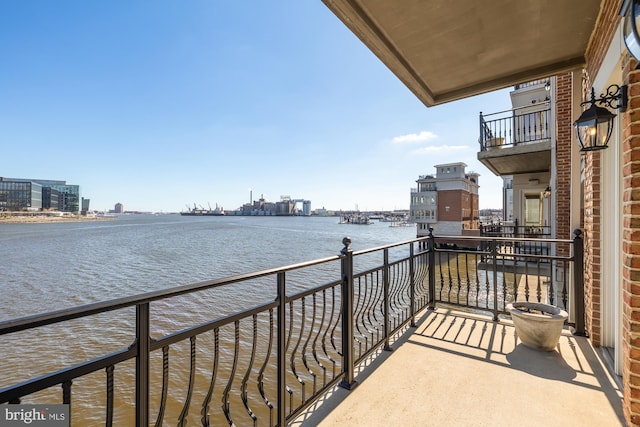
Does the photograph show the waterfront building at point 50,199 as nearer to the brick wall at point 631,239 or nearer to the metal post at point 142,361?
the metal post at point 142,361

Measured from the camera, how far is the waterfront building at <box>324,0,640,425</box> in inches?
59.2

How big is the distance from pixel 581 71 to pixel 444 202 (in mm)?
22784

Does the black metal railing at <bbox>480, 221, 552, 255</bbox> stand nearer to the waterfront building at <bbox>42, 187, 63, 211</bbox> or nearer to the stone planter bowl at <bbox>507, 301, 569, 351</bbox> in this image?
the stone planter bowl at <bbox>507, 301, 569, 351</bbox>

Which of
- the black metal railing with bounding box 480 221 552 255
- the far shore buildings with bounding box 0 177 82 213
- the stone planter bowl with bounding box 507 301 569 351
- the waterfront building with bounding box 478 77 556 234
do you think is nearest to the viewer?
the stone planter bowl with bounding box 507 301 569 351

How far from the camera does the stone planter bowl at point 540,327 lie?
242 centimetres

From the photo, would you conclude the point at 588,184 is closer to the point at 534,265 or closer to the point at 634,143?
the point at 634,143

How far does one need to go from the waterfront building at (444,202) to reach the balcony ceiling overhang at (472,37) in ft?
70.2

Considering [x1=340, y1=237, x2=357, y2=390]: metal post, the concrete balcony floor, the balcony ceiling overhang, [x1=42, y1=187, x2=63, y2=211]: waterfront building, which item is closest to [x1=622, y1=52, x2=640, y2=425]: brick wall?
the concrete balcony floor

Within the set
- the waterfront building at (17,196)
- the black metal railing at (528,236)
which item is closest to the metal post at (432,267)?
the black metal railing at (528,236)

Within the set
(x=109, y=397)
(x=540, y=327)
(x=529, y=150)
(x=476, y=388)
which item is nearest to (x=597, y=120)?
(x=540, y=327)

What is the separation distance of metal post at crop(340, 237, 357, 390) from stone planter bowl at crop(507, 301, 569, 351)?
1.70 metres

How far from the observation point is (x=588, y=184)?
2697 millimetres

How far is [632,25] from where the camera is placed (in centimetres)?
112

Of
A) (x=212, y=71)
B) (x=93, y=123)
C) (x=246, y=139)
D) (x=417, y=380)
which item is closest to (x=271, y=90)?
(x=212, y=71)
